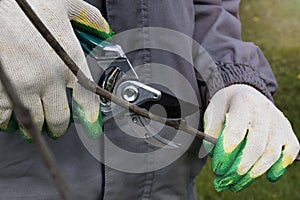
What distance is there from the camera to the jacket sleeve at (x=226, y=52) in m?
1.29

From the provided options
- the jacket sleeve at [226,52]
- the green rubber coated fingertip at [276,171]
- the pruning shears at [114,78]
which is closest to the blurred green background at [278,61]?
the jacket sleeve at [226,52]

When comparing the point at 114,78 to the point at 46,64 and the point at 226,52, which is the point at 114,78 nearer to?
the point at 46,64

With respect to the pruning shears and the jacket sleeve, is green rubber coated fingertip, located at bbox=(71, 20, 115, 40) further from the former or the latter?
the jacket sleeve

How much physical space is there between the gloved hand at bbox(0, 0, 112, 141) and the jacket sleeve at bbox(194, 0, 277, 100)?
37cm

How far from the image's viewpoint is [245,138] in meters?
1.16

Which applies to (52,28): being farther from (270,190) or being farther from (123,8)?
(270,190)

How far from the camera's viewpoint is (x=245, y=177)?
1.16 m

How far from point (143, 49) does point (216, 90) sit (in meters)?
0.17

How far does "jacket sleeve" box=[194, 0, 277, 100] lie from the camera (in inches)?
50.8

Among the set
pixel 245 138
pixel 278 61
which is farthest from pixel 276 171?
pixel 278 61

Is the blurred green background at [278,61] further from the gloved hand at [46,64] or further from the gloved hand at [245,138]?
the gloved hand at [46,64]

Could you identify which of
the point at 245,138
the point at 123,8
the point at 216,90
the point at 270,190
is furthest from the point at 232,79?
the point at 270,190

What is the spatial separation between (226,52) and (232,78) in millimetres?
82

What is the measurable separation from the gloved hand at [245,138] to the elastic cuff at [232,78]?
3cm
